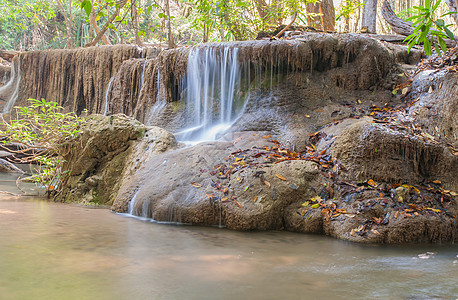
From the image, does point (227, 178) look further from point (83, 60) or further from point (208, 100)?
point (83, 60)

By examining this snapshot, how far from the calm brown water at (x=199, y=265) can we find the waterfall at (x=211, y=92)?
371 cm

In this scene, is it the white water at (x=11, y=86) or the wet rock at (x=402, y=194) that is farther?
the white water at (x=11, y=86)

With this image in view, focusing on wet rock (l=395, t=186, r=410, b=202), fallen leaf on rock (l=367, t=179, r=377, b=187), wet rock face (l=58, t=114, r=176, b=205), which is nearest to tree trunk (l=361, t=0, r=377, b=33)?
wet rock face (l=58, t=114, r=176, b=205)

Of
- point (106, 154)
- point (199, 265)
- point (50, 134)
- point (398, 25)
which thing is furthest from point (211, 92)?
point (199, 265)

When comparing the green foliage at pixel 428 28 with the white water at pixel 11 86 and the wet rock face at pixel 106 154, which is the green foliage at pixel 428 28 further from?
the white water at pixel 11 86

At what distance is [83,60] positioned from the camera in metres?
13.2

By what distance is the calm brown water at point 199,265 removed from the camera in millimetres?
2578

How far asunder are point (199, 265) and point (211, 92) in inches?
229

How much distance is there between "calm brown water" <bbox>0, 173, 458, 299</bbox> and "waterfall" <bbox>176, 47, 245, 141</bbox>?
12.2ft

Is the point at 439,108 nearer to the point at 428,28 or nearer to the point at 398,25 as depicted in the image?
the point at 428,28

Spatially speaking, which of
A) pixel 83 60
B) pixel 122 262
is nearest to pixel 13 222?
pixel 122 262

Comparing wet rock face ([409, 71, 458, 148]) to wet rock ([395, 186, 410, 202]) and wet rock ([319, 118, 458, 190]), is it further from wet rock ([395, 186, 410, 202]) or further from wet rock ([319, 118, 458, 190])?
wet rock ([395, 186, 410, 202])

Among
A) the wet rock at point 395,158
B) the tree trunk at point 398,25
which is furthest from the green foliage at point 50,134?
the tree trunk at point 398,25

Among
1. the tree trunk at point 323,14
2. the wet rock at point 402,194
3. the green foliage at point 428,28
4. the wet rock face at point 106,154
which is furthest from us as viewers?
the tree trunk at point 323,14
